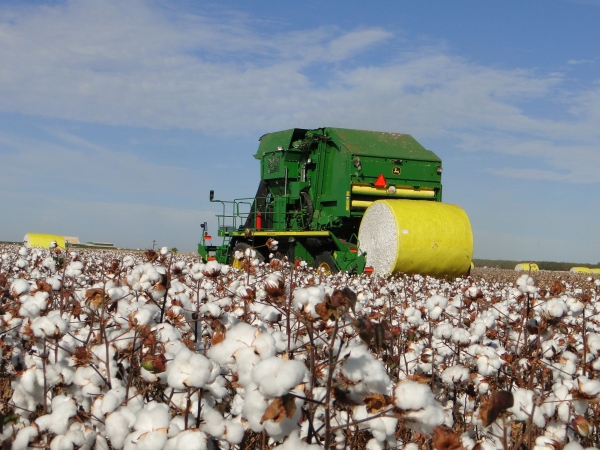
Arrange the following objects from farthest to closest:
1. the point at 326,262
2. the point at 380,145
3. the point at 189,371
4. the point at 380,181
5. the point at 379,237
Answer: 1. the point at 380,145
2. the point at 380,181
3. the point at 326,262
4. the point at 379,237
5. the point at 189,371

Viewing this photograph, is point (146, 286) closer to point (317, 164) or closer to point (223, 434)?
point (223, 434)

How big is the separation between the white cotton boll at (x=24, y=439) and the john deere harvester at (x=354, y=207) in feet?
40.2

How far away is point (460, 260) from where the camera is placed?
48.6ft

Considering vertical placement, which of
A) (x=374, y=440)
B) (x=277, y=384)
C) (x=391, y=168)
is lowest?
A: (x=374, y=440)

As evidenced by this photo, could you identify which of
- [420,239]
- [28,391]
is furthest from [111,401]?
[420,239]

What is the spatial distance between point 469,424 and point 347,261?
37.9 ft

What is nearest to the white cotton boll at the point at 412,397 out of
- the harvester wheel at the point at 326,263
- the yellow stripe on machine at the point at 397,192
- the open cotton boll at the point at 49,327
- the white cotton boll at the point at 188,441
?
the white cotton boll at the point at 188,441

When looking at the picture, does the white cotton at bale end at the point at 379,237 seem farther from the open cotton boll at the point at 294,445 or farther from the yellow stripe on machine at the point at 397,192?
the open cotton boll at the point at 294,445

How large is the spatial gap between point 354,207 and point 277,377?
579 inches

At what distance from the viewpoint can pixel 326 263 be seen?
1612cm

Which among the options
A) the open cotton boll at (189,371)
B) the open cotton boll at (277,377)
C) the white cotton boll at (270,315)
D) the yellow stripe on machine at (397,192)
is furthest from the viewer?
the yellow stripe on machine at (397,192)

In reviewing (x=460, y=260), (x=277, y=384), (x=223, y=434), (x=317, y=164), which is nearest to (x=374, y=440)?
(x=223, y=434)

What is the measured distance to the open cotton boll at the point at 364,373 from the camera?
205 cm

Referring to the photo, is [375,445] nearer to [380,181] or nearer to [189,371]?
[189,371]
